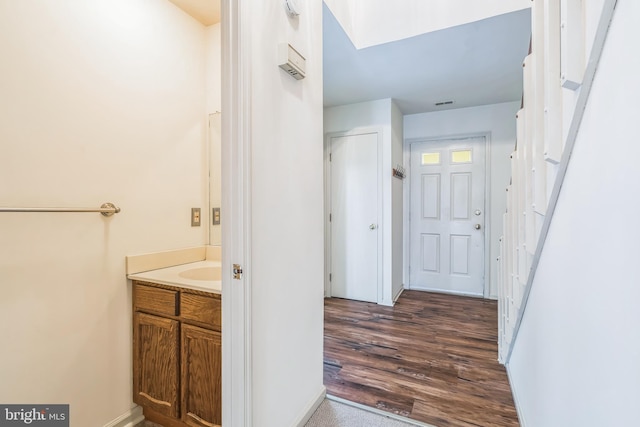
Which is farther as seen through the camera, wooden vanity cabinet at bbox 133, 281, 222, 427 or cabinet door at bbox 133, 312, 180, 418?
cabinet door at bbox 133, 312, 180, 418

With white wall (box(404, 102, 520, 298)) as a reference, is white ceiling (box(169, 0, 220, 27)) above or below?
above

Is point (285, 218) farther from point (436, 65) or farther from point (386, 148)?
point (386, 148)

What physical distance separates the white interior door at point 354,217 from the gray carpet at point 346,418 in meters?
1.97

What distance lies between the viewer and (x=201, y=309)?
1.42m

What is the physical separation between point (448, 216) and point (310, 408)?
10.4ft

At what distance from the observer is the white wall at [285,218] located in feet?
4.14

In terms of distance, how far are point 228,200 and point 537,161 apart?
128 centimetres

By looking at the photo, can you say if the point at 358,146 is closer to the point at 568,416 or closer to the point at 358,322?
the point at 358,322

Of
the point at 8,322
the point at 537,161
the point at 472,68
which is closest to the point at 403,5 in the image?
the point at 472,68

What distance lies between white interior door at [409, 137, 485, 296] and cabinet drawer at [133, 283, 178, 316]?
3.43 metres

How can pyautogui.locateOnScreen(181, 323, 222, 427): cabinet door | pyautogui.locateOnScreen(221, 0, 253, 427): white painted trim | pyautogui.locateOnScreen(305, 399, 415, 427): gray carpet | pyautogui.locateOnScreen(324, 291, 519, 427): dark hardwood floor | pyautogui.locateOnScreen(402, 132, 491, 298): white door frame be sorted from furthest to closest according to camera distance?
pyautogui.locateOnScreen(402, 132, 491, 298): white door frame → pyautogui.locateOnScreen(324, 291, 519, 427): dark hardwood floor → pyautogui.locateOnScreen(305, 399, 415, 427): gray carpet → pyautogui.locateOnScreen(181, 323, 222, 427): cabinet door → pyautogui.locateOnScreen(221, 0, 253, 427): white painted trim

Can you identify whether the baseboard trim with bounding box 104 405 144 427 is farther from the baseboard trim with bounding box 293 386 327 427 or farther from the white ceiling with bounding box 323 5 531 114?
the white ceiling with bounding box 323 5 531 114

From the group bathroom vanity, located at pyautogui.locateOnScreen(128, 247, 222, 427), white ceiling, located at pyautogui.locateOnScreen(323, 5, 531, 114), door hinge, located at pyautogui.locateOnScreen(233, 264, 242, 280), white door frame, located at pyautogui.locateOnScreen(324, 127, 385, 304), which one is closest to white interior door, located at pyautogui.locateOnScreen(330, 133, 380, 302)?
white door frame, located at pyautogui.locateOnScreen(324, 127, 385, 304)

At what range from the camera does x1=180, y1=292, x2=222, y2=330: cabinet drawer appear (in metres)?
1.38
